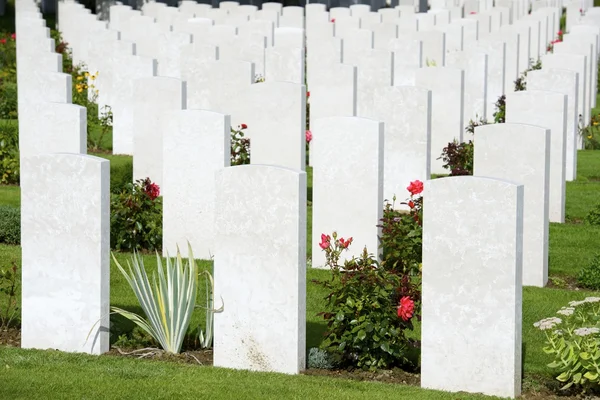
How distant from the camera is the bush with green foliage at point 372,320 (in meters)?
7.72

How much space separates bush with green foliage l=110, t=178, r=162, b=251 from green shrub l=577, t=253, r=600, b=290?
11.6 ft

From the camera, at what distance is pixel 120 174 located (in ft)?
43.9

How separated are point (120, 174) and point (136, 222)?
265 cm

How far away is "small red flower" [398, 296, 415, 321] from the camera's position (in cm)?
767

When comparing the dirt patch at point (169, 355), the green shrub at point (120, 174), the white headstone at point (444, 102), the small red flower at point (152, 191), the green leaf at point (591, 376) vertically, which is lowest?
the dirt patch at point (169, 355)

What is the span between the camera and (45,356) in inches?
313

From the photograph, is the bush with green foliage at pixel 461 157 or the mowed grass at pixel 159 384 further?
the bush with green foliage at pixel 461 157

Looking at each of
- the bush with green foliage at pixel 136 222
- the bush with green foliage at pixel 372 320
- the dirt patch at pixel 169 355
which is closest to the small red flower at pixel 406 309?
the bush with green foliage at pixel 372 320

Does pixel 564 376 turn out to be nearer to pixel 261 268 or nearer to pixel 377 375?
pixel 377 375

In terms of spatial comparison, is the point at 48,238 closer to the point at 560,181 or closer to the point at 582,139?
the point at 560,181

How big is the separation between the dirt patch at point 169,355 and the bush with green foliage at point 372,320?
2.66 feet

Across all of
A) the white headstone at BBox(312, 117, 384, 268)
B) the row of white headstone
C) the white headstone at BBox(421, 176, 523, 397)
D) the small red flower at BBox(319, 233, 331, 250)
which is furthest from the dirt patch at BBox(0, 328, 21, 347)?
the white headstone at BBox(312, 117, 384, 268)

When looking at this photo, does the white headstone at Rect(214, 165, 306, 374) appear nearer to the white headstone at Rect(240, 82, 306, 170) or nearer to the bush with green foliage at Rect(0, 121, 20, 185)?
the white headstone at Rect(240, 82, 306, 170)

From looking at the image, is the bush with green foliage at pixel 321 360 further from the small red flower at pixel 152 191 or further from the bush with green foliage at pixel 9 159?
the bush with green foliage at pixel 9 159
